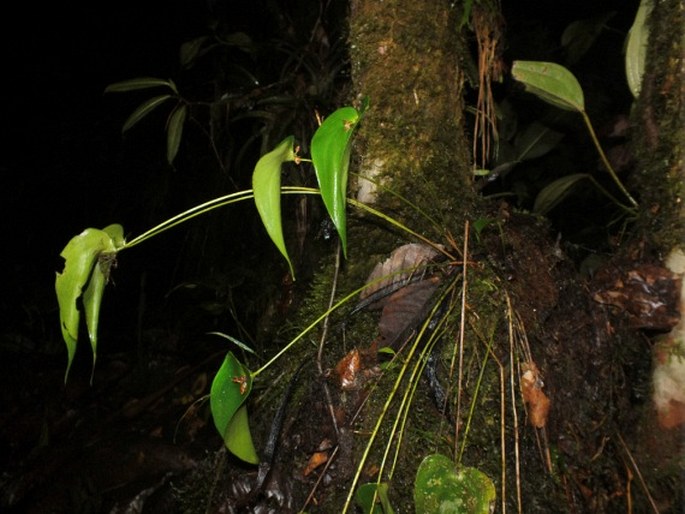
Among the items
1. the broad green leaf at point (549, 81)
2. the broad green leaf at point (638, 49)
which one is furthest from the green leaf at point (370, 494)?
the broad green leaf at point (638, 49)

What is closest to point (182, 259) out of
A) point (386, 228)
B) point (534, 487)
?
point (386, 228)

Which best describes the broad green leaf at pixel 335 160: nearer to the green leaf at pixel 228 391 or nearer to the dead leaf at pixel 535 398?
the green leaf at pixel 228 391

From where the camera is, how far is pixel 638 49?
→ 1030 millimetres

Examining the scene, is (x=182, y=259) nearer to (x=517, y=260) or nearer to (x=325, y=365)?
(x=325, y=365)

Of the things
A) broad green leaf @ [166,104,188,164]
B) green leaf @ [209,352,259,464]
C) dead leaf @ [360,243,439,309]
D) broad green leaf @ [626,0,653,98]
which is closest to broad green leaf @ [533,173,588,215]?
broad green leaf @ [626,0,653,98]

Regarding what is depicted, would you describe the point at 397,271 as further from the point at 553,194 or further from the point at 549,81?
the point at 553,194

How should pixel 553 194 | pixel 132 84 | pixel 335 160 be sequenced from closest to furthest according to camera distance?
→ 1. pixel 335 160
2. pixel 553 194
3. pixel 132 84

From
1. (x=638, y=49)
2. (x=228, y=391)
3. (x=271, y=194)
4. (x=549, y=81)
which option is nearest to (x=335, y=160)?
(x=271, y=194)

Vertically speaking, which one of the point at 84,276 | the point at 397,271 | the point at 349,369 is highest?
the point at 84,276

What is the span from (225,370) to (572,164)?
7.18ft

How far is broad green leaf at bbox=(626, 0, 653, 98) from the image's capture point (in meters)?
1.02

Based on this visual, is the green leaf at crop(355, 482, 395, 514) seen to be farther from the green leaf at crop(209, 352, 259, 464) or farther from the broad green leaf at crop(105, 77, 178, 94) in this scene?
the broad green leaf at crop(105, 77, 178, 94)

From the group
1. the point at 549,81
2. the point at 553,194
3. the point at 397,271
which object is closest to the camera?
the point at 397,271

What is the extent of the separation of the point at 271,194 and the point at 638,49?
3.23 ft
